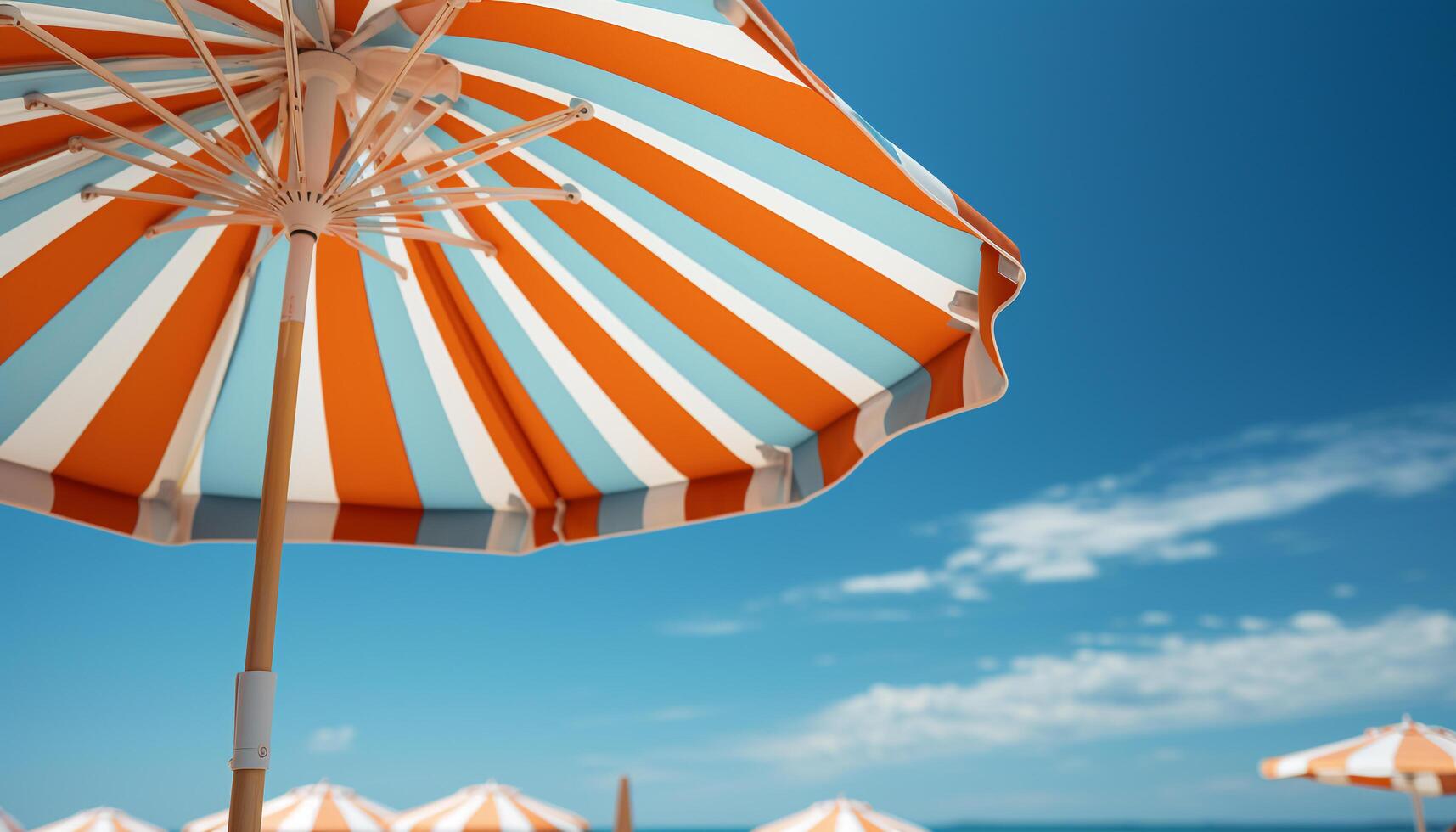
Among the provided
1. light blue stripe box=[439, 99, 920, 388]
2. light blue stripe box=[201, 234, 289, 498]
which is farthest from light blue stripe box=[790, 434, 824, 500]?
light blue stripe box=[201, 234, 289, 498]

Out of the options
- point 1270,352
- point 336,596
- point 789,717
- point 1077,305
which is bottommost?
point 789,717

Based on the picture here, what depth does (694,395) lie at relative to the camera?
2781mm

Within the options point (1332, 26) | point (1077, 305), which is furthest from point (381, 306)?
point (1077, 305)

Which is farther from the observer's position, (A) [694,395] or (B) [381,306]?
(B) [381,306]

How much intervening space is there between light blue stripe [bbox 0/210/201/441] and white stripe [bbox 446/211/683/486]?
0.83m

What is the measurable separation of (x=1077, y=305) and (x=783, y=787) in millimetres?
28046

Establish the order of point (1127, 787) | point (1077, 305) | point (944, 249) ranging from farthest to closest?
1. point (1127, 787)
2. point (1077, 305)
3. point (944, 249)

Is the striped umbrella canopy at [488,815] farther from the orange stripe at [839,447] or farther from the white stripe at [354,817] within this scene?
the orange stripe at [839,447]

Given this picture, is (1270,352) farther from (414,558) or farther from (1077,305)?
(414,558)

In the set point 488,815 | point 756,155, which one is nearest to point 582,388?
point 756,155

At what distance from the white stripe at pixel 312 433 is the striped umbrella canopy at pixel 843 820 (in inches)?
190

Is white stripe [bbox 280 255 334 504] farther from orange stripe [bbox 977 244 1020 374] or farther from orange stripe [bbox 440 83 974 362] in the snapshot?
orange stripe [bbox 977 244 1020 374]

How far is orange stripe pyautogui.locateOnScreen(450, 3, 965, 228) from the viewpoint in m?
1.90

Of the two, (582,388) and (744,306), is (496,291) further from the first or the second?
(744,306)
